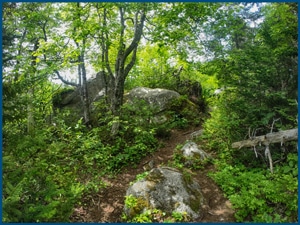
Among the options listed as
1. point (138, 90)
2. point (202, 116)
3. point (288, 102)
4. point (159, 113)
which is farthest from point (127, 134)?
point (288, 102)

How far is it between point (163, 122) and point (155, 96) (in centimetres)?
174

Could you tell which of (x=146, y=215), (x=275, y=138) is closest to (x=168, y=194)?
(x=146, y=215)

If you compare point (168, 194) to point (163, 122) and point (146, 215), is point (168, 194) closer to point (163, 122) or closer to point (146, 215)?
point (146, 215)

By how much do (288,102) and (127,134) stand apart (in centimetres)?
595

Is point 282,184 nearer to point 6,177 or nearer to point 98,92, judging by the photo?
point 6,177

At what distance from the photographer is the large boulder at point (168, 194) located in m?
5.74

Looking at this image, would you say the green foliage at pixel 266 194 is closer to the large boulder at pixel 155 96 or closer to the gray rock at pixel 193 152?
the gray rock at pixel 193 152

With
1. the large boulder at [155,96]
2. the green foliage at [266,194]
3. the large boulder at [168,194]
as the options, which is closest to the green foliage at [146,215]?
the large boulder at [168,194]

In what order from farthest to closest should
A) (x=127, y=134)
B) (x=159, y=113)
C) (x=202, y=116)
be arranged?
1. (x=202, y=116)
2. (x=159, y=113)
3. (x=127, y=134)

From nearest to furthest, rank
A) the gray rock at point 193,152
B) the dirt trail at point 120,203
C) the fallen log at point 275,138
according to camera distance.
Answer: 1. the dirt trail at point 120,203
2. the fallen log at point 275,138
3. the gray rock at point 193,152

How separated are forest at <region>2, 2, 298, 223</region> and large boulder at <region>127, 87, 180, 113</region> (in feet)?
1.19

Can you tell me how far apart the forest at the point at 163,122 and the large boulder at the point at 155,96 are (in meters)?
0.36

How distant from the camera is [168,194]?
19.8ft

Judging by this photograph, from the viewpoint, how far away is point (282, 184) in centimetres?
587
